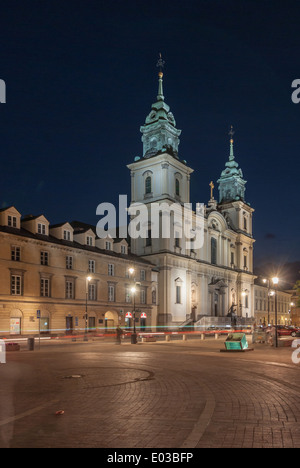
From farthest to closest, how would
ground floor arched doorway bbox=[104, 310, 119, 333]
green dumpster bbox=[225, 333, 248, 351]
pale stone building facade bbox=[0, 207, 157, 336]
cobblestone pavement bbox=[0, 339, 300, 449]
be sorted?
ground floor arched doorway bbox=[104, 310, 119, 333]
pale stone building facade bbox=[0, 207, 157, 336]
green dumpster bbox=[225, 333, 248, 351]
cobblestone pavement bbox=[0, 339, 300, 449]

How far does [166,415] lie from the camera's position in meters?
8.84

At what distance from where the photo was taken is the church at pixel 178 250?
64.2m

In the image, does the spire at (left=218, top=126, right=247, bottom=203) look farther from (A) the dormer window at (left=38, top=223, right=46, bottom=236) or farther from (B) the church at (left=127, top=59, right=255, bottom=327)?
(A) the dormer window at (left=38, top=223, right=46, bottom=236)

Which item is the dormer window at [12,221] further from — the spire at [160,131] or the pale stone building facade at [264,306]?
the pale stone building facade at [264,306]

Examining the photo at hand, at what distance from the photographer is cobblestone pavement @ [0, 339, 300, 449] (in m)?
7.16

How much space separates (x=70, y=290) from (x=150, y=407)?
3747 centimetres

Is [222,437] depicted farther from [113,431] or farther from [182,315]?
[182,315]

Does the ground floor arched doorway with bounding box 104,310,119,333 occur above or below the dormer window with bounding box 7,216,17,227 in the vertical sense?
below

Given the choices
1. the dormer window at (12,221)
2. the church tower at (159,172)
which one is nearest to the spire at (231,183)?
the church tower at (159,172)

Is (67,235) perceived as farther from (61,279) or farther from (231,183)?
(231,183)

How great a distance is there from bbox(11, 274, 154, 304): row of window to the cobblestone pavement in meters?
23.5

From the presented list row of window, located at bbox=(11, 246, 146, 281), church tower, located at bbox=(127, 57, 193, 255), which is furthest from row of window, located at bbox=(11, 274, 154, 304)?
church tower, located at bbox=(127, 57, 193, 255)
